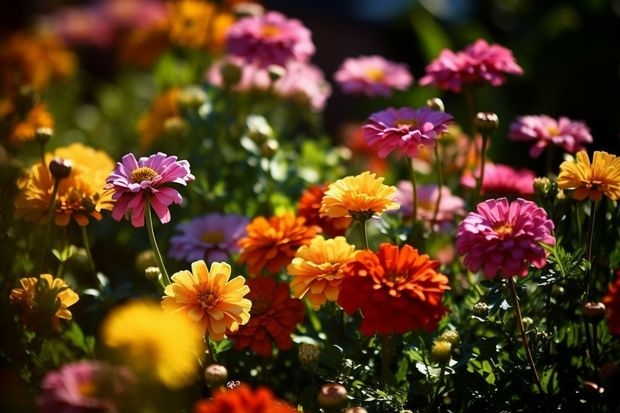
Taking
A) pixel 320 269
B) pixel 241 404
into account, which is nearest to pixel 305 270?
pixel 320 269

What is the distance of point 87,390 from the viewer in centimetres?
95

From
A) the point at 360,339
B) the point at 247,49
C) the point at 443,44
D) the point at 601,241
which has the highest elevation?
the point at 443,44

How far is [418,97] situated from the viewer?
2.84 meters

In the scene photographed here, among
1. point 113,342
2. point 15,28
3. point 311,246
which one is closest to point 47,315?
point 113,342

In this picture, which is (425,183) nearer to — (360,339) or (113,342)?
(360,339)

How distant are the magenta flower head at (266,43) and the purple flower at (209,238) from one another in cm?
37

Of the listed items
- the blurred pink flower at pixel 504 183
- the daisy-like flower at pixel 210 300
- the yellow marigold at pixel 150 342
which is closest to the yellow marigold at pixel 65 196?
the daisy-like flower at pixel 210 300

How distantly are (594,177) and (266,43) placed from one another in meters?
0.81

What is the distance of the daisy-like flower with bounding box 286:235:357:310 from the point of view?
50.6 inches

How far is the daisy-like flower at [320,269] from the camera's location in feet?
4.22

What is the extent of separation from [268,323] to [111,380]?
1.50 ft

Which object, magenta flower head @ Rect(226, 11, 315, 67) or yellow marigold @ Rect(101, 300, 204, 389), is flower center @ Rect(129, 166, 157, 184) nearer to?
yellow marigold @ Rect(101, 300, 204, 389)

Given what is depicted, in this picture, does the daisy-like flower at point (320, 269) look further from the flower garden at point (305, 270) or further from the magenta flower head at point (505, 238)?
the magenta flower head at point (505, 238)

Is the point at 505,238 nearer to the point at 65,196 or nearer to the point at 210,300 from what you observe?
the point at 210,300
